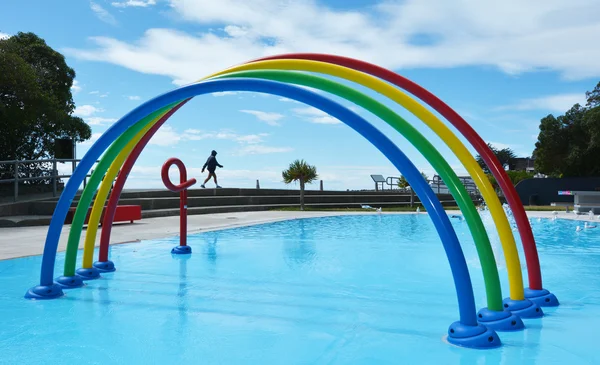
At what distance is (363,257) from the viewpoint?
8.46 m

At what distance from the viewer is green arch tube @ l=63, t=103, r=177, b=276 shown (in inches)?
205

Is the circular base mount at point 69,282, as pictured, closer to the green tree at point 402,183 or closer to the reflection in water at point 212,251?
the reflection in water at point 212,251

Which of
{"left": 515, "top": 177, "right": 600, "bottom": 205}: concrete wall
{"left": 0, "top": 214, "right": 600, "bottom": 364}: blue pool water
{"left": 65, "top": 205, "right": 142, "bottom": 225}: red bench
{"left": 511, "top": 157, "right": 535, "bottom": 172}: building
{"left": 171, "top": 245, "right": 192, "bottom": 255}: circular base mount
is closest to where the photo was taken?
{"left": 0, "top": 214, "right": 600, "bottom": 364}: blue pool water

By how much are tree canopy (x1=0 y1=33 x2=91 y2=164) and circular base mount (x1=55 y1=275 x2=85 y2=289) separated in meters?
13.8

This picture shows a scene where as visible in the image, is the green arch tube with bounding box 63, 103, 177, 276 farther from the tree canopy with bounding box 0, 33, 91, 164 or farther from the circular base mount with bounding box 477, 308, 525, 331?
the tree canopy with bounding box 0, 33, 91, 164

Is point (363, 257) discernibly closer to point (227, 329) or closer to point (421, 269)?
point (421, 269)

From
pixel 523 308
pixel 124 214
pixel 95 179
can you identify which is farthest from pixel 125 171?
pixel 124 214

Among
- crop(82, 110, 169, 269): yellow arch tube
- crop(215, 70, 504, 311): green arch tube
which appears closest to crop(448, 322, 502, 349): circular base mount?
crop(215, 70, 504, 311): green arch tube

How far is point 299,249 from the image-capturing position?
953cm

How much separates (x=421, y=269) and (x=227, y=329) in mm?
3945

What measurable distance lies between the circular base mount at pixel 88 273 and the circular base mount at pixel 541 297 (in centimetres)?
519

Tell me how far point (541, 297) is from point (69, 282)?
531 cm

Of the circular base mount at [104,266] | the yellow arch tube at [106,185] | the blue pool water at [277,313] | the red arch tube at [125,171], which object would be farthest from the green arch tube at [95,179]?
the circular base mount at [104,266]

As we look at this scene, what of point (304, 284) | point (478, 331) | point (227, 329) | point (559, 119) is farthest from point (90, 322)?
point (559, 119)
